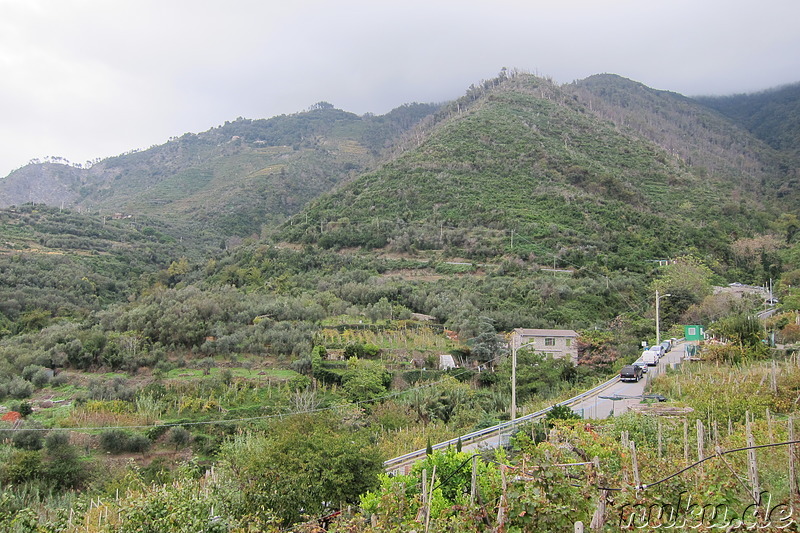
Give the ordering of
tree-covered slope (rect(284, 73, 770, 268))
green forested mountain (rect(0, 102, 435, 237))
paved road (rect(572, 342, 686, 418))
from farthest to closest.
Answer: green forested mountain (rect(0, 102, 435, 237))
tree-covered slope (rect(284, 73, 770, 268))
paved road (rect(572, 342, 686, 418))

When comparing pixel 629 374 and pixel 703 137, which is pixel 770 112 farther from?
pixel 629 374

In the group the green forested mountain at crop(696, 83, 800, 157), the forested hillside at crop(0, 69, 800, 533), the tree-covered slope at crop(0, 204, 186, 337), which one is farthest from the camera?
the green forested mountain at crop(696, 83, 800, 157)

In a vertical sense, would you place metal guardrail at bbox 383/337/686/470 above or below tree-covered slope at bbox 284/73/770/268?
below

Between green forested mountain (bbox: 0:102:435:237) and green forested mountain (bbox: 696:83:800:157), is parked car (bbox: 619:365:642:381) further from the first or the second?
green forested mountain (bbox: 696:83:800:157)

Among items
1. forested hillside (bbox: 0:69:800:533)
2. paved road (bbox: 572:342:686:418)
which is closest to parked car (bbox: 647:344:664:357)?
paved road (bbox: 572:342:686:418)

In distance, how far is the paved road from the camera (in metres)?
14.9

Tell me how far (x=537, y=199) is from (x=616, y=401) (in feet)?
109

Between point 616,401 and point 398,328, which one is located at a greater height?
point 398,328

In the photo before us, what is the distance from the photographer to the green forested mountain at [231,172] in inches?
2785

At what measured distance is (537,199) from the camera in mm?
47281

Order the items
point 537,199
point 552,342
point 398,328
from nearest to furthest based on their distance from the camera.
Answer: point 552,342
point 398,328
point 537,199

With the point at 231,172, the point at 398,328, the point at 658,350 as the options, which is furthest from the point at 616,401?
the point at 231,172

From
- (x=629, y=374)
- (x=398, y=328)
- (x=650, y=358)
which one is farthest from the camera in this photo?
(x=398, y=328)

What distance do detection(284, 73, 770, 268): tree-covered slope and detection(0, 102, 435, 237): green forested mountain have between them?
1726 cm
